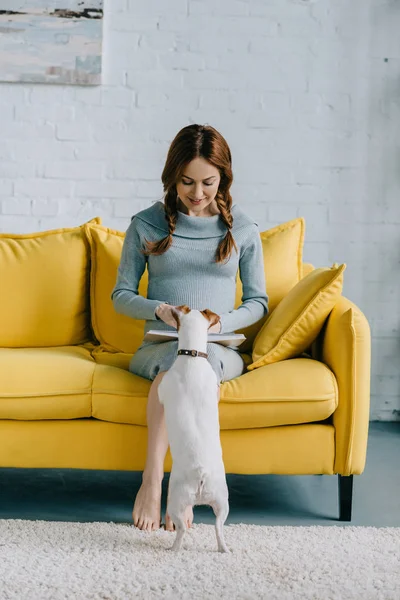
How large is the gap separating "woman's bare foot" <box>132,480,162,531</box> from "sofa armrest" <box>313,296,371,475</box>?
0.53 metres

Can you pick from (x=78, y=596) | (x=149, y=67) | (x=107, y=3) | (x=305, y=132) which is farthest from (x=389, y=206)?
(x=78, y=596)

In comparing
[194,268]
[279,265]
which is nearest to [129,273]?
[194,268]

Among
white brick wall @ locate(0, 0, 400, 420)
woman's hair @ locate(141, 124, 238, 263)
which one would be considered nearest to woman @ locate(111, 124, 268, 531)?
woman's hair @ locate(141, 124, 238, 263)

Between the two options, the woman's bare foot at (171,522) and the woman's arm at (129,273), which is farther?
the woman's arm at (129,273)

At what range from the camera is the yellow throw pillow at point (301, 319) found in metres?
2.32

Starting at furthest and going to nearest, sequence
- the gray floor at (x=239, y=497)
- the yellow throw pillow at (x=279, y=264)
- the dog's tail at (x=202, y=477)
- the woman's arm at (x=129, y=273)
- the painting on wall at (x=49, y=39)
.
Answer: the painting on wall at (x=49, y=39), the yellow throw pillow at (x=279, y=264), the woman's arm at (x=129, y=273), the gray floor at (x=239, y=497), the dog's tail at (x=202, y=477)

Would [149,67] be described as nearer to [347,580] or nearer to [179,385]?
[179,385]

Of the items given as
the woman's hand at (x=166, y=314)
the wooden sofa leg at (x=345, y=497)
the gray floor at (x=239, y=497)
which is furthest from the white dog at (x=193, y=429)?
the wooden sofa leg at (x=345, y=497)

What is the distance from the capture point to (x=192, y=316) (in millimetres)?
2027

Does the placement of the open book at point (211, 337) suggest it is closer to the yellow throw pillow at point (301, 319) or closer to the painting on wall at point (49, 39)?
the yellow throw pillow at point (301, 319)

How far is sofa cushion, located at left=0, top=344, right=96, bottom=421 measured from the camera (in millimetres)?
2207

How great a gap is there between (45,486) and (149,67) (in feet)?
5.95

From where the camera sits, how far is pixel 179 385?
1.98m

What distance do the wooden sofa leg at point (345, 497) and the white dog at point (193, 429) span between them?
46 centimetres
